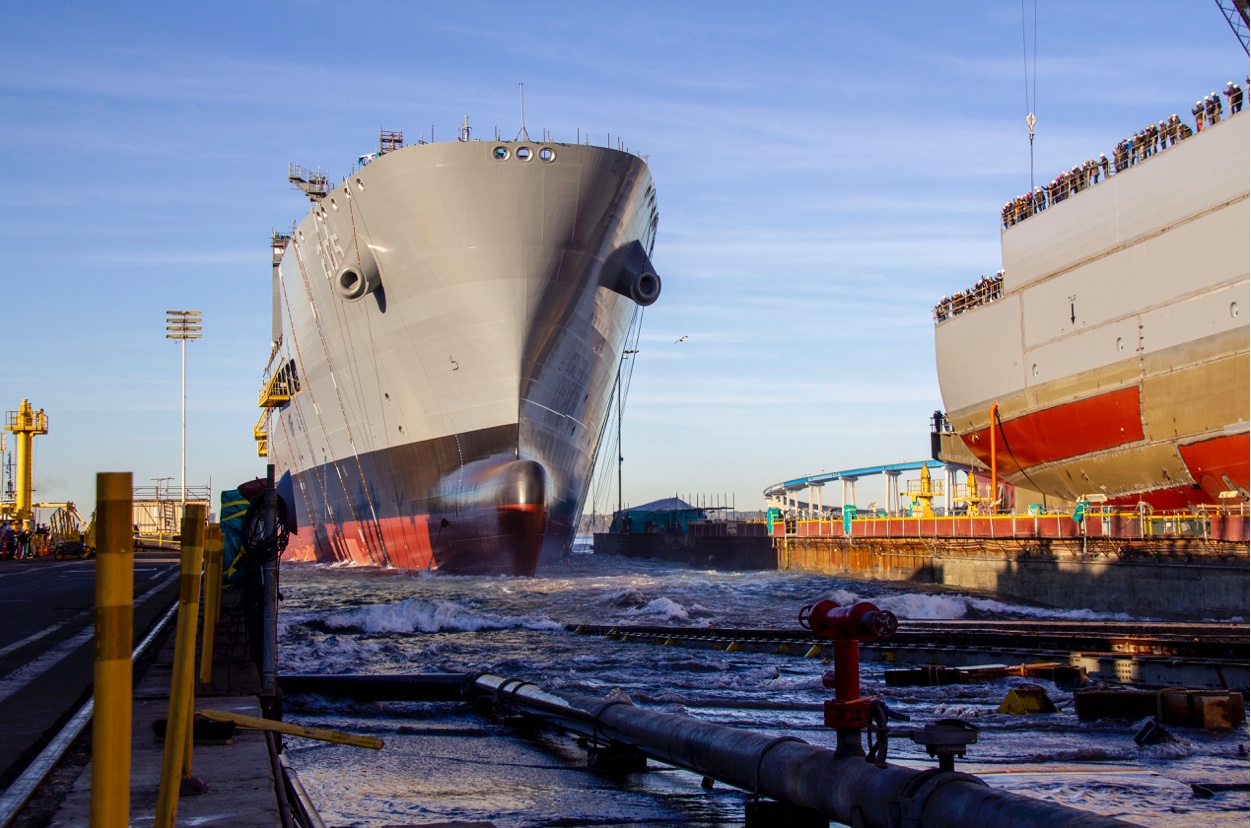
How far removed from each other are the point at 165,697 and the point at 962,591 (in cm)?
2626

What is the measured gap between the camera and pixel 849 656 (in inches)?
204

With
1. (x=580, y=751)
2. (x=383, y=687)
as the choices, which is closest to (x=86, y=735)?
(x=580, y=751)

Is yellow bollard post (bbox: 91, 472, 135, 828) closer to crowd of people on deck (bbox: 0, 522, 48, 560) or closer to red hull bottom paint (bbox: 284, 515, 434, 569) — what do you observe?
red hull bottom paint (bbox: 284, 515, 434, 569)

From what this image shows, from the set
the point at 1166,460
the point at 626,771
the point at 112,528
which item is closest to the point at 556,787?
the point at 626,771

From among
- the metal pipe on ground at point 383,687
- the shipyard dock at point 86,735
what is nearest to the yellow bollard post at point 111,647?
the shipyard dock at point 86,735

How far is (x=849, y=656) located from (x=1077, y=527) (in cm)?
2363

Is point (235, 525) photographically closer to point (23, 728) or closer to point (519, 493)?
point (23, 728)

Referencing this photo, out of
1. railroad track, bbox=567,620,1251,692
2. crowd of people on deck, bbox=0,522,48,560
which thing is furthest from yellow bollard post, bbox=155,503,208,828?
crowd of people on deck, bbox=0,522,48,560

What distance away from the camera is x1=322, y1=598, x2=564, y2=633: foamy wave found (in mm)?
17234

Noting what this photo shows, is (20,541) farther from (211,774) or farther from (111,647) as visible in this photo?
(111,647)

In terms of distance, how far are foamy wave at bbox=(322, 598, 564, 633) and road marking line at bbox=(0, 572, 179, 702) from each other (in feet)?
18.6

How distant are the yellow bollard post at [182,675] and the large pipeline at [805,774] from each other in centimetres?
256

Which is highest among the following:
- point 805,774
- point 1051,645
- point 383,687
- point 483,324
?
point 483,324

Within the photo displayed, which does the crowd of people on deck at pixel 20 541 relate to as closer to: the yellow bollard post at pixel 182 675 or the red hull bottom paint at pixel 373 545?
the red hull bottom paint at pixel 373 545
